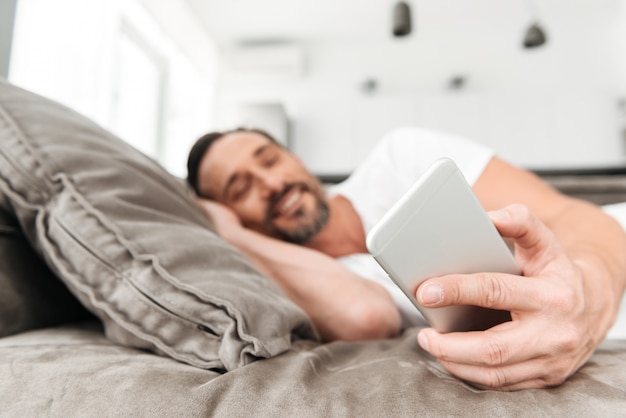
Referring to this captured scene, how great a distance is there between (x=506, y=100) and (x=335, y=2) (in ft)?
6.73

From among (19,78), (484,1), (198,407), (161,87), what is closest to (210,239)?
(198,407)

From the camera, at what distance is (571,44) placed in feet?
15.7

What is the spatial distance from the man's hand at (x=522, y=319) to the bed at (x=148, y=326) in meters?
0.02

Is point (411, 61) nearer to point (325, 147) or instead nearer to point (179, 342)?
point (325, 147)

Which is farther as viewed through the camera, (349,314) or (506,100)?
(506,100)

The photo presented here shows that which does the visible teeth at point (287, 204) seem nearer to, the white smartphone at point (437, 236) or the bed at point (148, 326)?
the bed at point (148, 326)

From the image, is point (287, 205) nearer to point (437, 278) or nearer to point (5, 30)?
point (437, 278)

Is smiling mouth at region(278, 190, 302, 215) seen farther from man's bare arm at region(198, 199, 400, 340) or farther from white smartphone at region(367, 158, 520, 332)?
white smartphone at region(367, 158, 520, 332)

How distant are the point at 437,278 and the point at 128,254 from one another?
337 millimetres

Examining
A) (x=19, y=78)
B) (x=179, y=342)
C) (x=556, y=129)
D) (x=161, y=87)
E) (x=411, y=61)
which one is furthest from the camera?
(x=411, y=61)

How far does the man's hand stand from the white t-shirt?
1.46 feet

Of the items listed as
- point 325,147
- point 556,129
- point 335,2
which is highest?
point 335,2

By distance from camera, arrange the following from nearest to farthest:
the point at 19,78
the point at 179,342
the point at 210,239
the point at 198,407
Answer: the point at 198,407 → the point at 179,342 → the point at 210,239 → the point at 19,78

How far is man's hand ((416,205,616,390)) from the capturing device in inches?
14.4
